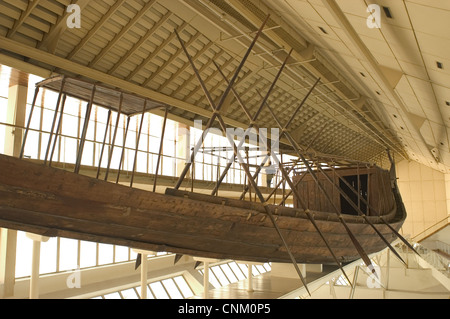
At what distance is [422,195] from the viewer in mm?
28719

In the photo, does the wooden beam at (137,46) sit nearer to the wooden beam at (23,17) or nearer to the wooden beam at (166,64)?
the wooden beam at (166,64)

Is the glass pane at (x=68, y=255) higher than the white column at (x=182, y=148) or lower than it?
lower

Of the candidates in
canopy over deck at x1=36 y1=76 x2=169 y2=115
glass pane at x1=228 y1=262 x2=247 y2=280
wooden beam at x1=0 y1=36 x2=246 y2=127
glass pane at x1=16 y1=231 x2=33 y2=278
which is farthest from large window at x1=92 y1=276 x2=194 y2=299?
canopy over deck at x1=36 y1=76 x2=169 y2=115

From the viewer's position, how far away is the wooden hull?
3.11 metres

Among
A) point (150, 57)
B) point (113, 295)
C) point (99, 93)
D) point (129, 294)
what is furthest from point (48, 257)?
point (99, 93)

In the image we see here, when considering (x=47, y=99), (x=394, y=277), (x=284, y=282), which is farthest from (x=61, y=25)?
(x=394, y=277)

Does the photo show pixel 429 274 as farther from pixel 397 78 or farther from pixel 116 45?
pixel 116 45

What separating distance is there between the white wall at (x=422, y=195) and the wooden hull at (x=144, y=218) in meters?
25.8

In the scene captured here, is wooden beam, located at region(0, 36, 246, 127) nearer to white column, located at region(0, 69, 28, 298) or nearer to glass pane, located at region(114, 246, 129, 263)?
white column, located at region(0, 69, 28, 298)

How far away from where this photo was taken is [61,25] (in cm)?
788

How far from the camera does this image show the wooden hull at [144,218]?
311 cm

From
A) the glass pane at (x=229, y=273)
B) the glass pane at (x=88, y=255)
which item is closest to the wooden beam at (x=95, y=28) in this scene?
the glass pane at (x=88, y=255)

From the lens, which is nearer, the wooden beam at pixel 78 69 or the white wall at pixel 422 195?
the wooden beam at pixel 78 69

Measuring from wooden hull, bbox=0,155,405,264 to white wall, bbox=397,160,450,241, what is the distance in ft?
84.5
